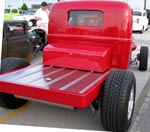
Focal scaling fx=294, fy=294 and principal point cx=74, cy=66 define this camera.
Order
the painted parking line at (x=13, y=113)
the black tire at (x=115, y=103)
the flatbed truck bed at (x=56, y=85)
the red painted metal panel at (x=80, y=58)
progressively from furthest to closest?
the red painted metal panel at (x=80, y=58), the painted parking line at (x=13, y=113), the black tire at (x=115, y=103), the flatbed truck bed at (x=56, y=85)

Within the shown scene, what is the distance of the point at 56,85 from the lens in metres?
3.93

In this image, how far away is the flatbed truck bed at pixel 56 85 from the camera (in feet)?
11.7

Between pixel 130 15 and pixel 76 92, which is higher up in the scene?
pixel 130 15

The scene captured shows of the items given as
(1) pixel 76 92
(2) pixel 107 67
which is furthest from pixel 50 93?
(2) pixel 107 67

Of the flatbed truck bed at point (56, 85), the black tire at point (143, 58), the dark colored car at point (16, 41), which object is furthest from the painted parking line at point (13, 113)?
the black tire at point (143, 58)

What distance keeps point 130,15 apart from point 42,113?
2372 mm

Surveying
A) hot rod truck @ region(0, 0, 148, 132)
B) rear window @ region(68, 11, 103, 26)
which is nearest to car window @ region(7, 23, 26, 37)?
hot rod truck @ region(0, 0, 148, 132)

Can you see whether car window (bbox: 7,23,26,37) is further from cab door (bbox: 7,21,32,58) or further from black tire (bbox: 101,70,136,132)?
black tire (bbox: 101,70,136,132)

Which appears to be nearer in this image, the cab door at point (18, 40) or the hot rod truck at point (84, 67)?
the hot rod truck at point (84, 67)

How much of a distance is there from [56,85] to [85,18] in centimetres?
204

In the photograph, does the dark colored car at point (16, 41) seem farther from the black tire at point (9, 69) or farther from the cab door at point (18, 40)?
the black tire at point (9, 69)

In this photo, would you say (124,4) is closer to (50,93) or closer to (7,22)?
(50,93)

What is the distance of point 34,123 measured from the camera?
4402mm

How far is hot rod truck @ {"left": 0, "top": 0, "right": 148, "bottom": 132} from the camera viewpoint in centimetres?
378
